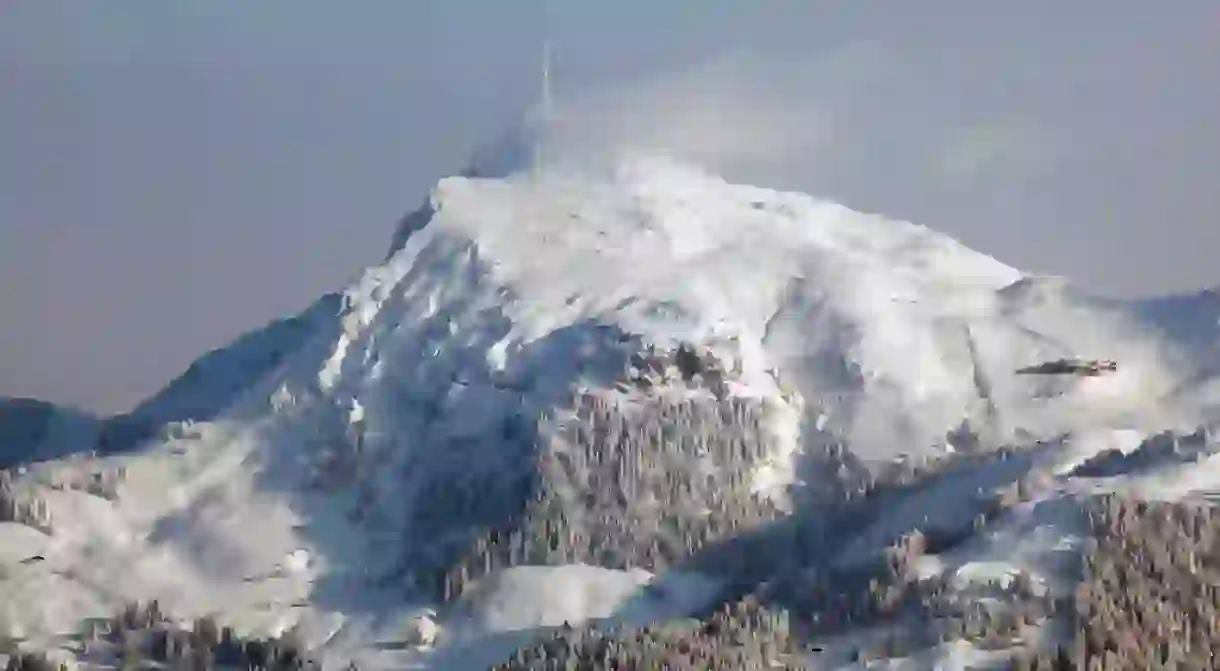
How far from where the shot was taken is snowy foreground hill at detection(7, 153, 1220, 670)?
137 metres

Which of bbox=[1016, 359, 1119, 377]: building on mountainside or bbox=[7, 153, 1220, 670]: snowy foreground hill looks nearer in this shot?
bbox=[7, 153, 1220, 670]: snowy foreground hill

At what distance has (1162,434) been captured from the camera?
6235 inches

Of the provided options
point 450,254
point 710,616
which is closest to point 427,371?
point 450,254

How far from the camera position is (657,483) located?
164 meters

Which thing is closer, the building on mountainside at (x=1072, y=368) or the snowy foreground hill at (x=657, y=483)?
the snowy foreground hill at (x=657, y=483)

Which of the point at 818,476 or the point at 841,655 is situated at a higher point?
the point at 818,476

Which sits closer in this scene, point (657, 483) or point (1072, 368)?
point (657, 483)

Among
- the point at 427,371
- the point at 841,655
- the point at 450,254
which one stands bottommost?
the point at 841,655

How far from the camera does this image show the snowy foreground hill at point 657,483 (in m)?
137

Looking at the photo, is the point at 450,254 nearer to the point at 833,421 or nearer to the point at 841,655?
the point at 833,421

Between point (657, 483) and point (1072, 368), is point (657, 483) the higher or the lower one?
the lower one

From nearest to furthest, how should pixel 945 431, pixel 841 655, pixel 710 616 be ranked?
pixel 841 655 < pixel 710 616 < pixel 945 431

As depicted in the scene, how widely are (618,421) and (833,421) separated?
742 inches

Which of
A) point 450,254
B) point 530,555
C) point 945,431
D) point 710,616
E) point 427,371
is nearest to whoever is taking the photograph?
point 710,616
